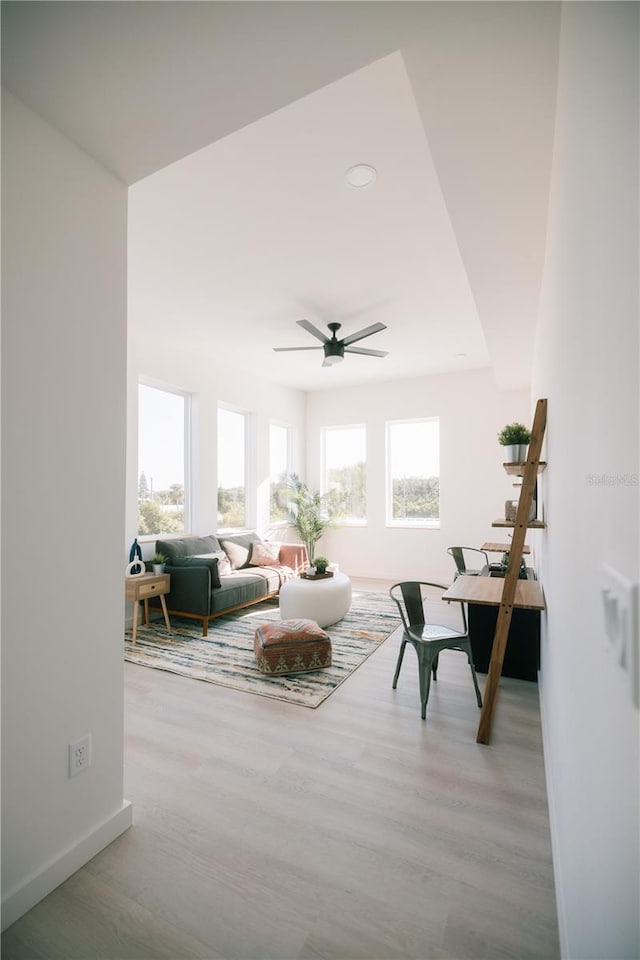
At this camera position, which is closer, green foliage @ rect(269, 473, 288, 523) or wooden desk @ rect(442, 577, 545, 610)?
wooden desk @ rect(442, 577, 545, 610)

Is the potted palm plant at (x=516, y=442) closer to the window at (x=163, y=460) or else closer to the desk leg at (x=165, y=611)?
the desk leg at (x=165, y=611)

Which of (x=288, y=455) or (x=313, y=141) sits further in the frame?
(x=288, y=455)

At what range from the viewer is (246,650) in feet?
12.5

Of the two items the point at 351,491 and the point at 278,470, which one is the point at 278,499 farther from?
the point at 351,491

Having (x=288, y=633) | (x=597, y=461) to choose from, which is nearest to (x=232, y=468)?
(x=288, y=633)

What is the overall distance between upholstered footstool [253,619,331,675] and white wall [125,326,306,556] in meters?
2.08

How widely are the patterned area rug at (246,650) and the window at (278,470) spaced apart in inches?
82.2

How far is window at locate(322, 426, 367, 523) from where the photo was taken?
7367 mm

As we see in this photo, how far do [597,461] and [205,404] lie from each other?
5.17 m

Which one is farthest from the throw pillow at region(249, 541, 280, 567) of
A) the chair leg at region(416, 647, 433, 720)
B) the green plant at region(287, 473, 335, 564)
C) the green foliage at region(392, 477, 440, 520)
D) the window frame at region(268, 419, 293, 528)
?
the chair leg at region(416, 647, 433, 720)

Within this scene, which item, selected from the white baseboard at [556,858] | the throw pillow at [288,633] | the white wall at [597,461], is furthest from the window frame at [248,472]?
the white wall at [597,461]

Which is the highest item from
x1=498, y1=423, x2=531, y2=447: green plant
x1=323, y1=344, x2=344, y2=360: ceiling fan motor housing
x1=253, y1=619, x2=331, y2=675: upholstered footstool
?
x1=323, y1=344, x2=344, y2=360: ceiling fan motor housing

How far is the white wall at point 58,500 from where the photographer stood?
55.6 inches

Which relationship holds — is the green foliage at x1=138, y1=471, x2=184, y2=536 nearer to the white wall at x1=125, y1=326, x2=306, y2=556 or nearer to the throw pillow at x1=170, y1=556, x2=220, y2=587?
the white wall at x1=125, y1=326, x2=306, y2=556
